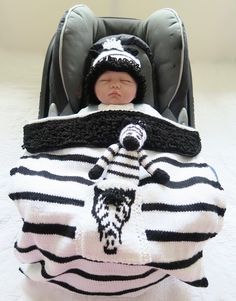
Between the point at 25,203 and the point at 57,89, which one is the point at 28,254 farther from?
the point at 57,89

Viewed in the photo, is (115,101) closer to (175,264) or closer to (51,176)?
(51,176)

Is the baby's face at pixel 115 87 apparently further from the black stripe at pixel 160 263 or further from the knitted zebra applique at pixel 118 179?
the black stripe at pixel 160 263

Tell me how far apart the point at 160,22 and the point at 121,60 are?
0.26m

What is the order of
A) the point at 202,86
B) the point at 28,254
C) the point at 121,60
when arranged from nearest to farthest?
1. the point at 28,254
2. the point at 121,60
3. the point at 202,86

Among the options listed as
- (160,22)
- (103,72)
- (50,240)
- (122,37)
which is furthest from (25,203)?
(160,22)

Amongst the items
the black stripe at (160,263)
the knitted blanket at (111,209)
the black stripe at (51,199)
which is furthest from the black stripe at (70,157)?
the black stripe at (160,263)

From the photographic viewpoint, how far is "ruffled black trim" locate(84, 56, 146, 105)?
106cm

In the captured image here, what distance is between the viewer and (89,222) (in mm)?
842

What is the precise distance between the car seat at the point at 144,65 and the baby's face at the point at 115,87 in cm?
11

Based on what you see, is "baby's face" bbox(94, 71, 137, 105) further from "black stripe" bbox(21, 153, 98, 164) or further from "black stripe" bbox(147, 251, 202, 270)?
"black stripe" bbox(147, 251, 202, 270)

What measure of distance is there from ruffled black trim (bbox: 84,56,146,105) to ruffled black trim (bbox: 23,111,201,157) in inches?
4.7

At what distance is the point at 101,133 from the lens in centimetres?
98

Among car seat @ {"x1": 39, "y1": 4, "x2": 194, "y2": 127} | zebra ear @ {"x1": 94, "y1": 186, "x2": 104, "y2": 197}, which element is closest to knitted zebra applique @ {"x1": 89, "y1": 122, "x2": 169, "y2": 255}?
zebra ear @ {"x1": 94, "y1": 186, "x2": 104, "y2": 197}

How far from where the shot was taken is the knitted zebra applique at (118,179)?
0.84 meters
